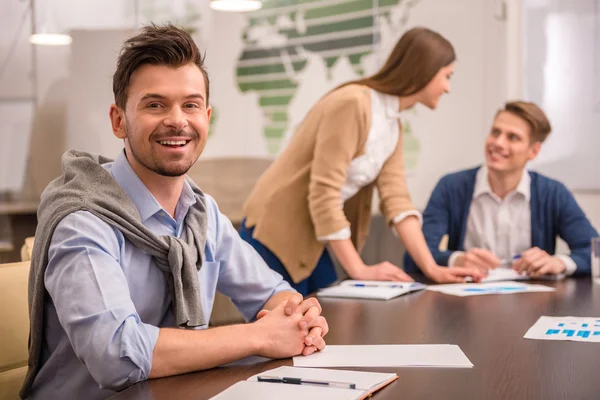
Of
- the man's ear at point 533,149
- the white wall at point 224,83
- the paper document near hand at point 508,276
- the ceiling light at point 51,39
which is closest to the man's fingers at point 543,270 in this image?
the paper document near hand at point 508,276

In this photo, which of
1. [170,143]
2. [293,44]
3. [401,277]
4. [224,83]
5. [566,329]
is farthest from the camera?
[224,83]

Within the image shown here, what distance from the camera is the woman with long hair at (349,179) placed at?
2.33 m

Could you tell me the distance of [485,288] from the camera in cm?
219

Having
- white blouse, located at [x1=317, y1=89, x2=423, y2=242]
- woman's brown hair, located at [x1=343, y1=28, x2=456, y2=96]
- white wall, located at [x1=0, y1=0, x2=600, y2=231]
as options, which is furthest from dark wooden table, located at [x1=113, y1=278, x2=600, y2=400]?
white wall, located at [x1=0, y1=0, x2=600, y2=231]

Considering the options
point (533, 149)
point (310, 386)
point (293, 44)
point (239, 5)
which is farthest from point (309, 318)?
point (239, 5)

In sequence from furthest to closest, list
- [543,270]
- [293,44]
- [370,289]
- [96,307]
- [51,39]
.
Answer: [293,44]
[51,39]
[543,270]
[370,289]
[96,307]

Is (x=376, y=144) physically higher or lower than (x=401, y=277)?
higher

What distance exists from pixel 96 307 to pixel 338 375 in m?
0.37

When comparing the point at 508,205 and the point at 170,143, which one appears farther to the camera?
the point at 508,205

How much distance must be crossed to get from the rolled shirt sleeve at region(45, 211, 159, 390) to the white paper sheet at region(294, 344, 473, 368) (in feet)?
0.87

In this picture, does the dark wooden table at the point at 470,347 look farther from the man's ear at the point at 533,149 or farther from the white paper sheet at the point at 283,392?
the man's ear at the point at 533,149

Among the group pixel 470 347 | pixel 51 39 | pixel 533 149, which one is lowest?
pixel 470 347

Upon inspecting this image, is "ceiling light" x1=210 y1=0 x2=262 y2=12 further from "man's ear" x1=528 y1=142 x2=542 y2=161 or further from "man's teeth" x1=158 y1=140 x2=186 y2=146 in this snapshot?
"man's teeth" x1=158 y1=140 x2=186 y2=146

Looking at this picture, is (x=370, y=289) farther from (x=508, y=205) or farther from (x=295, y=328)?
(x=508, y=205)
